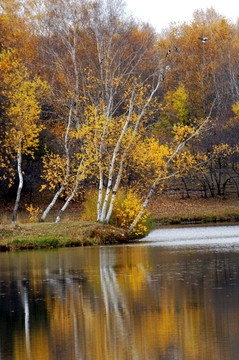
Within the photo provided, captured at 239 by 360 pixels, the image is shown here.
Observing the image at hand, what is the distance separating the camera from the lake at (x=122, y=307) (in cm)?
1002

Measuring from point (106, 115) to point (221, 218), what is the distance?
19071 mm

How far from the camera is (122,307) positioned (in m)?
13.7

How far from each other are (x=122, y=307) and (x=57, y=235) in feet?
59.6

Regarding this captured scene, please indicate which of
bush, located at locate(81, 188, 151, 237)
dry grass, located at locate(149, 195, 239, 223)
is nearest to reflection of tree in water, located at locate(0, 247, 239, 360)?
bush, located at locate(81, 188, 151, 237)

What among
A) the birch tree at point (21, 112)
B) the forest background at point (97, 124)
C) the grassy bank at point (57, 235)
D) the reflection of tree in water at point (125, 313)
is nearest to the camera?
the reflection of tree in water at point (125, 313)

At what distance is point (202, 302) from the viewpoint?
1358cm

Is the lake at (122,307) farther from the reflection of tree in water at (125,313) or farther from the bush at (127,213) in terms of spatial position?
the bush at (127,213)

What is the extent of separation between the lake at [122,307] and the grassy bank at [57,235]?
15.3 ft

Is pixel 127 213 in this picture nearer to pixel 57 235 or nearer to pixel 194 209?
pixel 57 235

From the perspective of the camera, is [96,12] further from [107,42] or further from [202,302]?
[202,302]

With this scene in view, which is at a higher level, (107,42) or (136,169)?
(107,42)

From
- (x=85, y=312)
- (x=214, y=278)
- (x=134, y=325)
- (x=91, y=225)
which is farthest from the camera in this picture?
(x=91, y=225)

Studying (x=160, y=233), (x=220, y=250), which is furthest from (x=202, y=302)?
(x=160, y=233)

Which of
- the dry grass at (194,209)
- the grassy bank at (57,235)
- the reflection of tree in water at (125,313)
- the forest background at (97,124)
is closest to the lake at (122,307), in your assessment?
the reflection of tree in water at (125,313)
